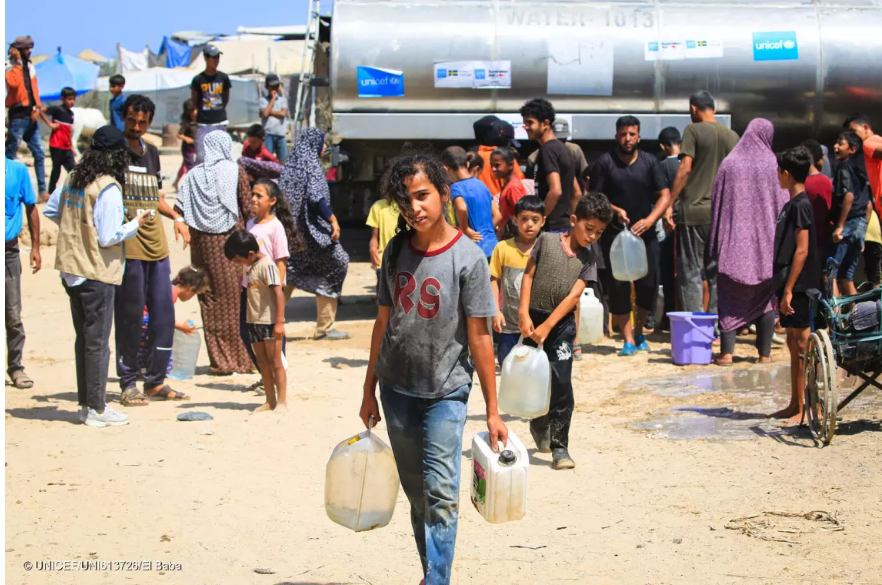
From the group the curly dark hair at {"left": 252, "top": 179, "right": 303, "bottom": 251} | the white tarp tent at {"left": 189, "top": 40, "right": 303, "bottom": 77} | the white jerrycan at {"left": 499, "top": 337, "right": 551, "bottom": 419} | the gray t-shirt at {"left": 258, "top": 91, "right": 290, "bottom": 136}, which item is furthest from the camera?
the white tarp tent at {"left": 189, "top": 40, "right": 303, "bottom": 77}

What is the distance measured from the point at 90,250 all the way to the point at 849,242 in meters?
6.22

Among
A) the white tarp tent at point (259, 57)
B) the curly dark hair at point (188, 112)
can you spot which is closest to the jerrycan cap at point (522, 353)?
the curly dark hair at point (188, 112)

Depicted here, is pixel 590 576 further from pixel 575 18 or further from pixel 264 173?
pixel 575 18

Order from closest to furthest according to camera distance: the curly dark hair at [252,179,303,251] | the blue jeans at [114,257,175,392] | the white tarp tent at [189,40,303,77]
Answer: the blue jeans at [114,257,175,392], the curly dark hair at [252,179,303,251], the white tarp tent at [189,40,303,77]

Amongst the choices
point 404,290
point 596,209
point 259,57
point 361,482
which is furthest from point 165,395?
point 259,57

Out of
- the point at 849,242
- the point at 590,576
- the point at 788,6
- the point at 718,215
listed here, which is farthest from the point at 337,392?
the point at 788,6

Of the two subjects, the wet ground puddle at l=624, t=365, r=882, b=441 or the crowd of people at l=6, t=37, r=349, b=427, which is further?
the crowd of people at l=6, t=37, r=349, b=427

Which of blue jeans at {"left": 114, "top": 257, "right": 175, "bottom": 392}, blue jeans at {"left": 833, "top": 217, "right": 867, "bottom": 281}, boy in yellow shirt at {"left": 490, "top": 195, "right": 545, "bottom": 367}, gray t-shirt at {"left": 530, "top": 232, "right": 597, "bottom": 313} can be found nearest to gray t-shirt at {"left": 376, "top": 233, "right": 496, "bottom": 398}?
gray t-shirt at {"left": 530, "top": 232, "right": 597, "bottom": 313}

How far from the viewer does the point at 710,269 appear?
961cm

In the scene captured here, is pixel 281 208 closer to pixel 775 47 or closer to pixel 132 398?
pixel 132 398

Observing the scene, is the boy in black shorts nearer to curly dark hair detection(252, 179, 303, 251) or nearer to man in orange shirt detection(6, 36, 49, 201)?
curly dark hair detection(252, 179, 303, 251)

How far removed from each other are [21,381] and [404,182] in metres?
5.37

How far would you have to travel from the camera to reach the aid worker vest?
6.68 m

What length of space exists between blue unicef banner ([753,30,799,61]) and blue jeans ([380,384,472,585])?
8142 mm
